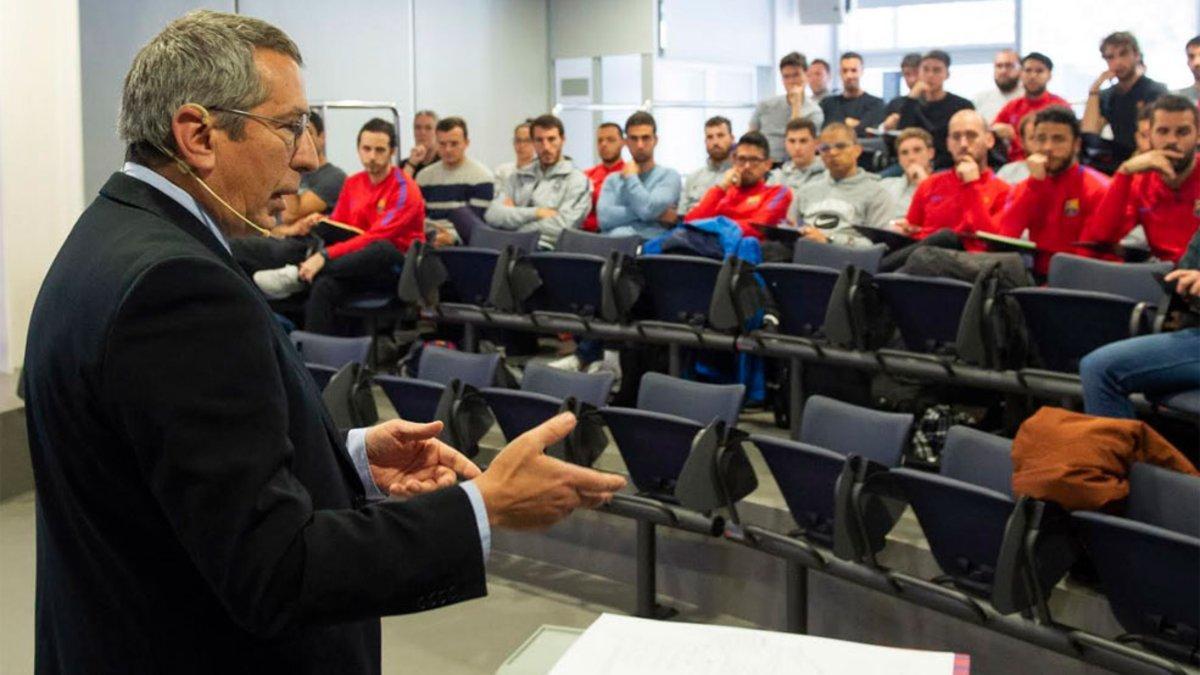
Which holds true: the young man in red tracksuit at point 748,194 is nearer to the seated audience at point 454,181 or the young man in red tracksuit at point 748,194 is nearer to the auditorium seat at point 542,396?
the seated audience at point 454,181

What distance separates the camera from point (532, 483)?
3.83 feet

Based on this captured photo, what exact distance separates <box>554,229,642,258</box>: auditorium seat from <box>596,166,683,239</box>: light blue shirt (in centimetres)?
38

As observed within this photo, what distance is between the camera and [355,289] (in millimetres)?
6160

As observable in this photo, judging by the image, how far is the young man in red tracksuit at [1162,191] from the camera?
14.6 feet

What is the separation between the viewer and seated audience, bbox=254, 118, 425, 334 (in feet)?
20.0

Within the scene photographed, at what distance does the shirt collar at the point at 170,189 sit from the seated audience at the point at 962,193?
4.25 metres

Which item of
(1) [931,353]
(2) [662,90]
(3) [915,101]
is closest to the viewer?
(1) [931,353]

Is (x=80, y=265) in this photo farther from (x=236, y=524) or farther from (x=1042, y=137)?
(x=1042, y=137)

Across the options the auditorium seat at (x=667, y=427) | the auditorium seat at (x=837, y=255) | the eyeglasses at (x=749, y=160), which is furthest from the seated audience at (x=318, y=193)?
the auditorium seat at (x=667, y=427)

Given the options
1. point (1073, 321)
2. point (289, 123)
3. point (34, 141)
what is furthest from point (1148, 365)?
point (34, 141)

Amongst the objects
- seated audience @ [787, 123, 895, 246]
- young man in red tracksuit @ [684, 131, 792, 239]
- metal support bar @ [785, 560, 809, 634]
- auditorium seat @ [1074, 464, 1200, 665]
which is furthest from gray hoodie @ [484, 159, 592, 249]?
auditorium seat @ [1074, 464, 1200, 665]

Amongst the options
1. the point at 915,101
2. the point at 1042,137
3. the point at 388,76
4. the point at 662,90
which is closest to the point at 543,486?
the point at 1042,137

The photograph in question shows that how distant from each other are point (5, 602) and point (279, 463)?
3755 mm

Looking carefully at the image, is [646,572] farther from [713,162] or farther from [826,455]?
[713,162]
